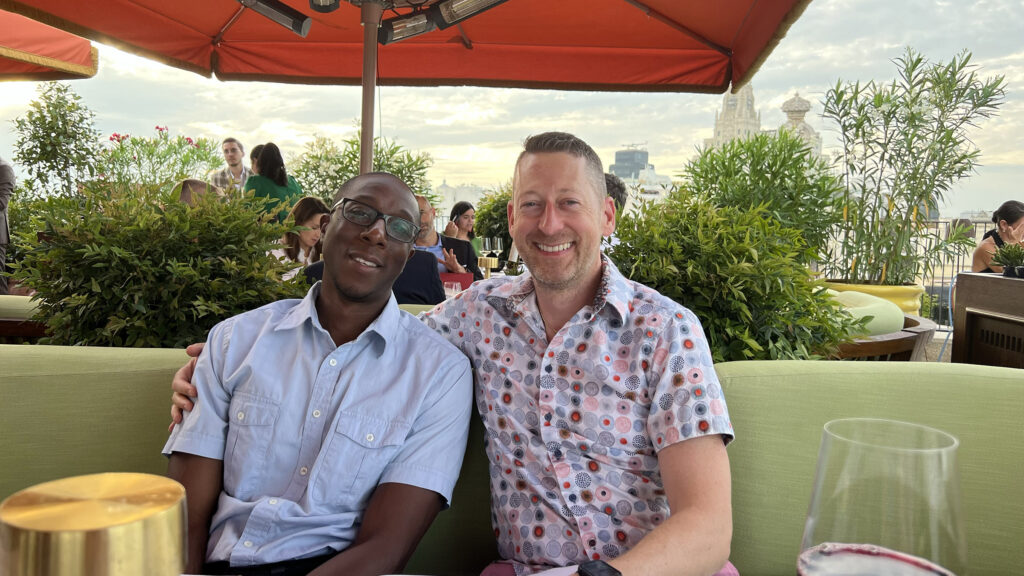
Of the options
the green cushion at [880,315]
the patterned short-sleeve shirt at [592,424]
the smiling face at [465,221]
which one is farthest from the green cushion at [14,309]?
the smiling face at [465,221]

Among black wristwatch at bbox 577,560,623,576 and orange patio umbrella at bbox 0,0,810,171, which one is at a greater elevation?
orange patio umbrella at bbox 0,0,810,171

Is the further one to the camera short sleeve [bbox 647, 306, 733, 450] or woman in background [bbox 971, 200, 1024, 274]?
woman in background [bbox 971, 200, 1024, 274]

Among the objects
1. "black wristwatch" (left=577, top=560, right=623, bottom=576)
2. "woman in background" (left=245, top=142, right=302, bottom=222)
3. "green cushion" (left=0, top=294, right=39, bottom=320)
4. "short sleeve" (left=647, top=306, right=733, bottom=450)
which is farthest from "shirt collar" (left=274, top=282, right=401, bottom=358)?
"woman in background" (left=245, top=142, right=302, bottom=222)

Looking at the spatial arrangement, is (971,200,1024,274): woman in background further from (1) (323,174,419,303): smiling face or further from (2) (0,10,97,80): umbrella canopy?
A: (2) (0,10,97,80): umbrella canopy

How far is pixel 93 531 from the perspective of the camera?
347 mm

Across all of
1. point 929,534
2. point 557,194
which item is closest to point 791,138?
point 557,194

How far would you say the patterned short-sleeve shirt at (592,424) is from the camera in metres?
1.63

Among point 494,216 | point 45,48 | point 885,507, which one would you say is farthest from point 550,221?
point 494,216

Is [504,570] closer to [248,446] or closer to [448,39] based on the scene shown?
[248,446]

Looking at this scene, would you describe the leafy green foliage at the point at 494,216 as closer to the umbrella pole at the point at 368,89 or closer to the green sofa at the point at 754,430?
the umbrella pole at the point at 368,89

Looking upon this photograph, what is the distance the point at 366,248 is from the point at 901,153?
22.2 ft

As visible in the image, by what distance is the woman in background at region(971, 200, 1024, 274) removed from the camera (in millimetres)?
6090

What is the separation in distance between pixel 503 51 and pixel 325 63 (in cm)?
117

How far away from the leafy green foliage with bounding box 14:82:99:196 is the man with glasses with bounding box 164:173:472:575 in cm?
898
